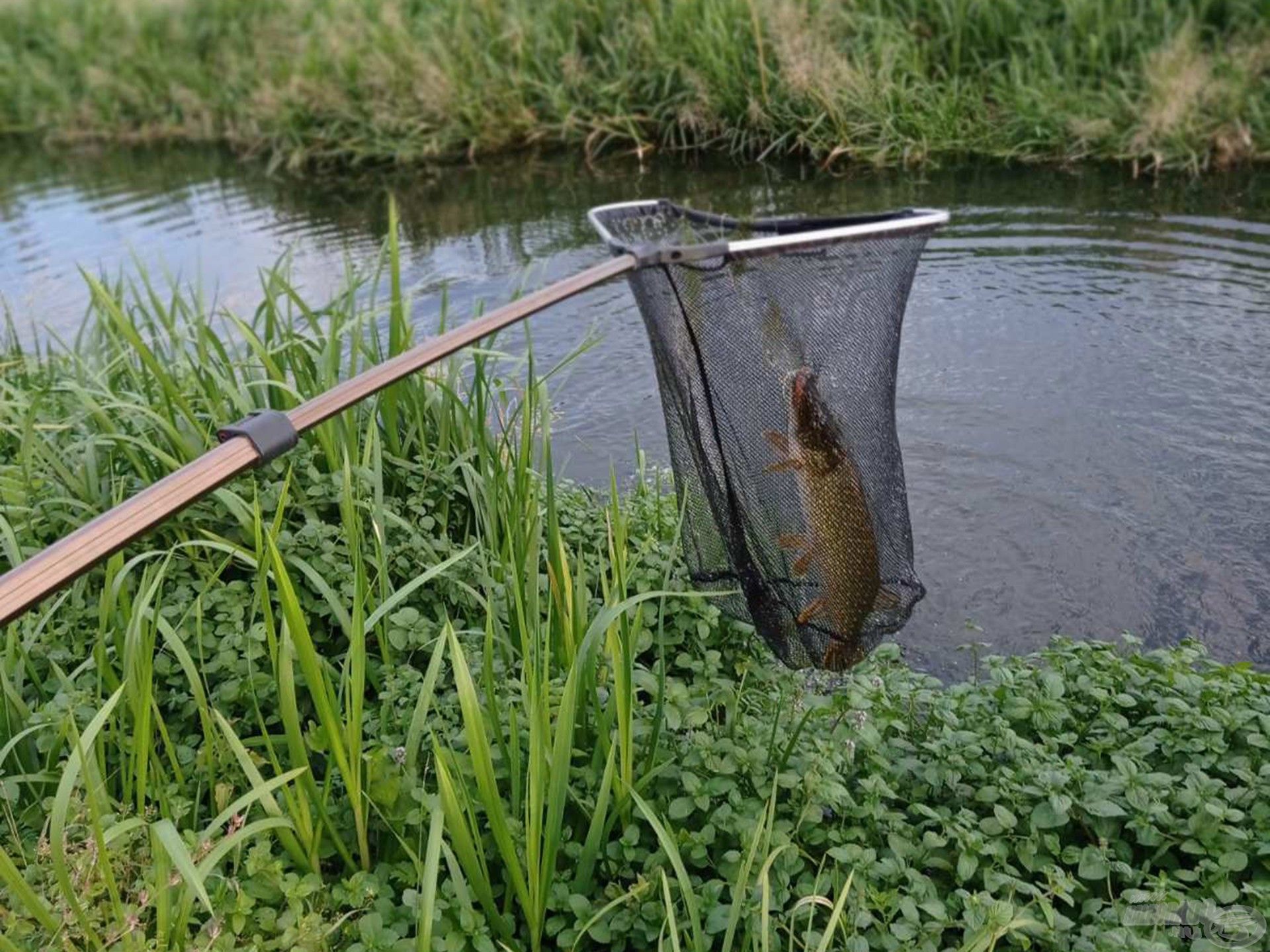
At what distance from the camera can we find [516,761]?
201 cm

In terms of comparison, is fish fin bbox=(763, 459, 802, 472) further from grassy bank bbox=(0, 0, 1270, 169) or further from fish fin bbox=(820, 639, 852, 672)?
grassy bank bbox=(0, 0, 1270, 169)

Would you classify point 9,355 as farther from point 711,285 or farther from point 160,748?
point 711,285

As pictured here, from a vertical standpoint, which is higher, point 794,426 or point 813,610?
point 794,426

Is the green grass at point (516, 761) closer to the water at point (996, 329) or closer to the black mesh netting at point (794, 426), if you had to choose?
the black mesh netting at point (794, 426)

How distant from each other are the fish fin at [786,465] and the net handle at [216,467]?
0.65 meters

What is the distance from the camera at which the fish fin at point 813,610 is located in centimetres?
251

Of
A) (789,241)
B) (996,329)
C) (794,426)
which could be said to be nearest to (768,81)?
(996,329)

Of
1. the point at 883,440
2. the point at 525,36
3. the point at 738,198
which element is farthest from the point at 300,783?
the point at 525,36

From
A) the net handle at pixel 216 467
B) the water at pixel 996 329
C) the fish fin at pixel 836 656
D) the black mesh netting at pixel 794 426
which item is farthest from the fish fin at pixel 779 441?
the water at pixel 996 329

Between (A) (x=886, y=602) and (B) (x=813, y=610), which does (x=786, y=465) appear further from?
(A) (x=886, y=602)

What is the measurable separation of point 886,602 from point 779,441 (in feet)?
1.74

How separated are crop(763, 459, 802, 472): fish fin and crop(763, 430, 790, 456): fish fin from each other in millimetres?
19

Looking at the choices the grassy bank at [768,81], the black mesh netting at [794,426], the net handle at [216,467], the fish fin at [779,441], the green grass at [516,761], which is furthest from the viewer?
the grassy bank at [768,81]

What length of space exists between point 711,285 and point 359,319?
51.8 inches
